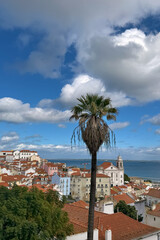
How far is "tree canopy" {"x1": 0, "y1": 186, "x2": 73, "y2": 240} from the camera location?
38.0 ft

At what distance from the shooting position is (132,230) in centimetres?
1869

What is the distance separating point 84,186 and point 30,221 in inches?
2925

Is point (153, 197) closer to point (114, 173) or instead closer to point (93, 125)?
point (93, 125)

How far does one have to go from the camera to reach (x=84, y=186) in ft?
274

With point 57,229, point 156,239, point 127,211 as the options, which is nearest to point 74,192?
point 127,211

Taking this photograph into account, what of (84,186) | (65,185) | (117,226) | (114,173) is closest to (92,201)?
(117,226)

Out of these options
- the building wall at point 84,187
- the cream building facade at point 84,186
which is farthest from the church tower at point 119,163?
the building wall at point 84,187

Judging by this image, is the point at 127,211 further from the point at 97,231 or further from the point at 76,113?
the point at 76,113

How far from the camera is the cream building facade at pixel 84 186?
82.5 metres

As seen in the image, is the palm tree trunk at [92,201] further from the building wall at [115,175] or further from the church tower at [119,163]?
the church tower at [119,163]

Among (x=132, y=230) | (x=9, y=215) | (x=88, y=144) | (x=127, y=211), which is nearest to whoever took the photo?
(x=88, y=144)

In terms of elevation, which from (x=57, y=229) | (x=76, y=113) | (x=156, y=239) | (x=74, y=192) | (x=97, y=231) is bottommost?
(x=74, y=192)

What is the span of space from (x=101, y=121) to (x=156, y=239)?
14.2 m

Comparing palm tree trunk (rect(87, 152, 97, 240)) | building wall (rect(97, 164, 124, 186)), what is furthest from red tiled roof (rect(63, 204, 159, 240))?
building wall (rect(97, 164, 124, 186))
